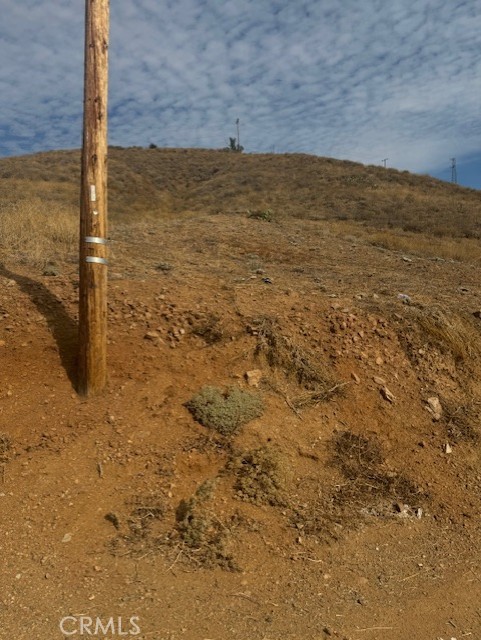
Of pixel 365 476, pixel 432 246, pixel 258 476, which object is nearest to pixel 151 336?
pixel 258 476

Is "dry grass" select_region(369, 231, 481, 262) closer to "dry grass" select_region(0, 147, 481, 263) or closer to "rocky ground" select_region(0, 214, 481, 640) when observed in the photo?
"dry grass" select_region(0, 147, 481, 263)

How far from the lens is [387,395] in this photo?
16.8 ft

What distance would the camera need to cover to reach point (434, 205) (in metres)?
20.6

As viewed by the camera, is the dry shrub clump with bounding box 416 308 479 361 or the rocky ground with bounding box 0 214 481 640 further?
the dry shrub clump with bounding box 416 308 479 361

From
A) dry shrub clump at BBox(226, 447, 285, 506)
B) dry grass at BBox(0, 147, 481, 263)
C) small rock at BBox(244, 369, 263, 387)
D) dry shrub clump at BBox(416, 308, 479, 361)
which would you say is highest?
dry grass at BBox(0, 147, 481, 263)

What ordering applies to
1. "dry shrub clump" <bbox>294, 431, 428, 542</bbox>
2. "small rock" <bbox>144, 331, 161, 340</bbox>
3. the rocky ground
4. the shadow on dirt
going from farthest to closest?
1. "small rock" <bbox>144, 331, 161, 340</bbox>
2. the shadow on dirt
3. "dry shrub clump" <bbox>294, 431, 428, 542</bbox>
4. the rocky ground

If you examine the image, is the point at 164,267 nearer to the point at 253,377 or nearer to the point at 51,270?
the point at 51,270

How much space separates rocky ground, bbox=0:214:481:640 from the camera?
3.05 meters

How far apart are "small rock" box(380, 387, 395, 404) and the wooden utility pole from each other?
8.87ft

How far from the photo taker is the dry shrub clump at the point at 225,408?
434cm

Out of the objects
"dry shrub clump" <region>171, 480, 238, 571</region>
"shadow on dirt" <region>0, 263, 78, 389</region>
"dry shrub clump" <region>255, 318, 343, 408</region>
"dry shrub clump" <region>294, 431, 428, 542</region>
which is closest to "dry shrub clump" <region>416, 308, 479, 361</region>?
"dry shrub clump" <region>255, 318, 343, 408</region>

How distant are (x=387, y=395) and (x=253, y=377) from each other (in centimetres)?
138

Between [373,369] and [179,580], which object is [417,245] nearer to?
[373,369]

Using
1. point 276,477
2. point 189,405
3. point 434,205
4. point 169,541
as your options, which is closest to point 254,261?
point 189,405
